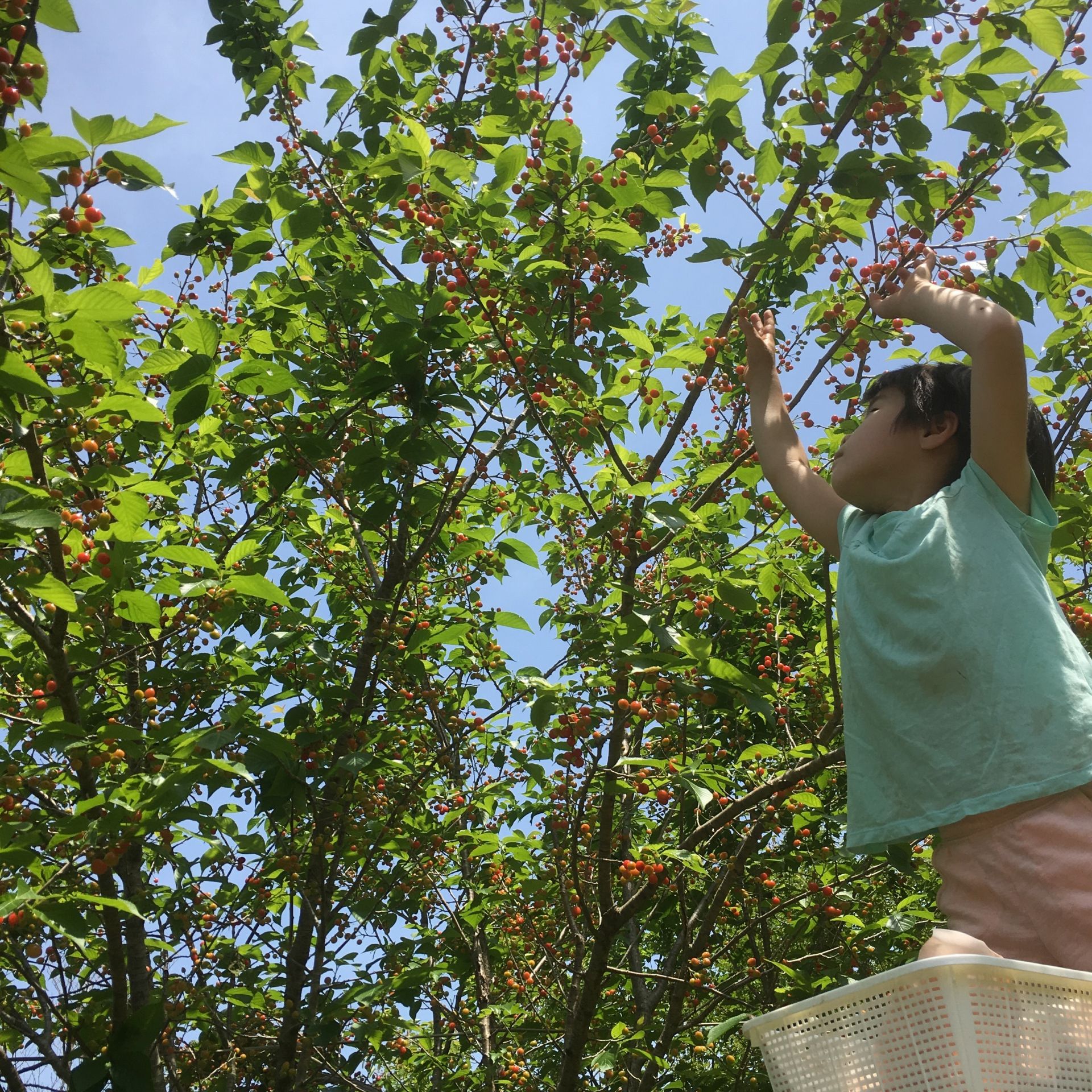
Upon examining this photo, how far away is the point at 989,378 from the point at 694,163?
161cm

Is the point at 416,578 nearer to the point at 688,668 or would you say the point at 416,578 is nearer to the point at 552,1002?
the point at 688,668

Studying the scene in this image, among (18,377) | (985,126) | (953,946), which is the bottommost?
(953,946)

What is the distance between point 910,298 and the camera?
1991 millimetres

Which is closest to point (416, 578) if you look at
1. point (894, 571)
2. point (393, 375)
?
point (393, 375)

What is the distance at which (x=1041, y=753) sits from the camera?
1581 millimetres

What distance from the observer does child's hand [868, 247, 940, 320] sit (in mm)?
1961

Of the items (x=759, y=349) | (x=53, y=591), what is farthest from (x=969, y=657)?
(x=53, y=591)

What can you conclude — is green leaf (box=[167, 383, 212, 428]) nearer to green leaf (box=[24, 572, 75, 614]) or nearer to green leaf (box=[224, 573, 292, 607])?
green leaf (box=[224, 573, 292, 607])

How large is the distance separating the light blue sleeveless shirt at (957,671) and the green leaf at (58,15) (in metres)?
2.03

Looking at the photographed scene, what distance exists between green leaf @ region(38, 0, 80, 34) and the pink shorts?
2.42 metres

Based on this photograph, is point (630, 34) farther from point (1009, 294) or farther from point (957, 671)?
point (957, 671)

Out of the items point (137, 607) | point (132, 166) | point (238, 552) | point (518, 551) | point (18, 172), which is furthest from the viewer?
point (518, 551)

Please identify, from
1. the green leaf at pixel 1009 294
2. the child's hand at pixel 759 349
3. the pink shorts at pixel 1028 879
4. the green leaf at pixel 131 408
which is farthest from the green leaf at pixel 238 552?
the green leaf at pixel 1009 294

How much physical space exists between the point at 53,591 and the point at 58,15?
129 centimetres
